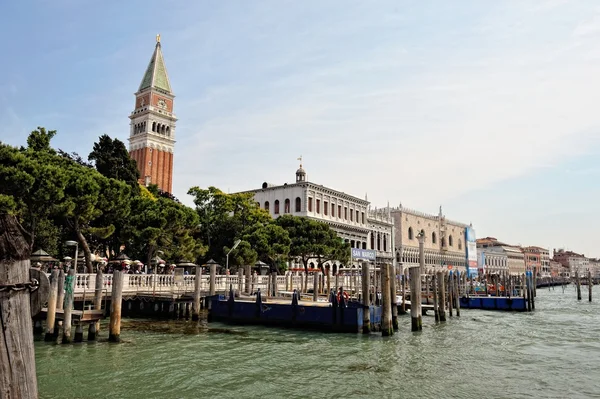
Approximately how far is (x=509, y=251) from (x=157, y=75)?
85.9 metres

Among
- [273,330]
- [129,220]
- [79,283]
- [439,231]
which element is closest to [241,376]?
[273,330]

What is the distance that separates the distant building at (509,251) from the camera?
109062 millimetres

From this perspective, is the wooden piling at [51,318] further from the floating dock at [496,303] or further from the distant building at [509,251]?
the distant building at [509,251]

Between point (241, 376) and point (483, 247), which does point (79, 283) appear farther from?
point (483, 247)

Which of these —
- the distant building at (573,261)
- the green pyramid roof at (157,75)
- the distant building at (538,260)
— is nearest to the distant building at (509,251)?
the distant building at (538,260)

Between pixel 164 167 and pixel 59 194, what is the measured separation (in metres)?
49.2

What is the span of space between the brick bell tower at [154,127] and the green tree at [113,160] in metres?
24.4

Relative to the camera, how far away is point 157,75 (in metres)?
72.2

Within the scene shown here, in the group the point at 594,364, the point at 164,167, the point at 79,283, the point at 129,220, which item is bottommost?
the point at 594,364

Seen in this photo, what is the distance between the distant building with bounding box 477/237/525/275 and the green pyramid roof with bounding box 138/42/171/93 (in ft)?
245

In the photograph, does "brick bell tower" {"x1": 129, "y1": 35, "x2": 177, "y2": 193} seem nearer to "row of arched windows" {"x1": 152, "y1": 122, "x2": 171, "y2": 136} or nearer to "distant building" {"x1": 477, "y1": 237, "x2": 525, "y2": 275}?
"row of arched windows" {"x1": 152, "y1": 122, "x2": 171, "y2": 136}

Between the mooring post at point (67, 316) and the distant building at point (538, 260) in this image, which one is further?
the distant building at point (538, 260)

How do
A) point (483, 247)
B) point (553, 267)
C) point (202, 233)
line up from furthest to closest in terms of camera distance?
point (553, 267) < point (483, 247) < point (202, 233)

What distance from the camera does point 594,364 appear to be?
14625 mm
